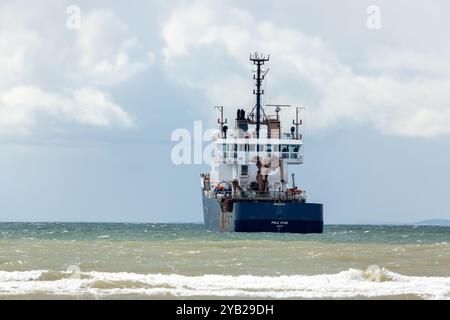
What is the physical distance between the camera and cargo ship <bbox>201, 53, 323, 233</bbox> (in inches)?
2601

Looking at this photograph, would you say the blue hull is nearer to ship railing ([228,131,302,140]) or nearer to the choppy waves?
ship railing ([228,131,302,140])

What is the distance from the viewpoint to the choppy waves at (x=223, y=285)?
2891 cm

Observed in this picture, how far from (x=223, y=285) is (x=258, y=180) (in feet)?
137

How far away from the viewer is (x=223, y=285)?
31.2m

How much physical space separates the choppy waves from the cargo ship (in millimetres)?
31811

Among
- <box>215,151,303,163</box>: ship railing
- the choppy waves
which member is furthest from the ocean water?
<box>215,151,303,163</box>: ship railing

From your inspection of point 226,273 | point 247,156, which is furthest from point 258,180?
point 226,273

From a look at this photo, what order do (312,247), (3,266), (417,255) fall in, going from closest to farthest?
(3,266), (417,255), (312,247)

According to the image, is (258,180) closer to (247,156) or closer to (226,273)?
(247,156)

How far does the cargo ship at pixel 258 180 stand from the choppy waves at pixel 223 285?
31811 millimetres
